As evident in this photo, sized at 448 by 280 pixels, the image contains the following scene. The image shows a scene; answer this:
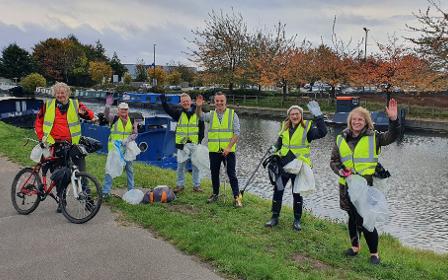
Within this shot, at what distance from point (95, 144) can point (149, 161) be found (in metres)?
7.58

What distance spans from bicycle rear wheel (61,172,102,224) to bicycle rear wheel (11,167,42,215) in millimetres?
607

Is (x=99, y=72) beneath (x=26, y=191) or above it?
above

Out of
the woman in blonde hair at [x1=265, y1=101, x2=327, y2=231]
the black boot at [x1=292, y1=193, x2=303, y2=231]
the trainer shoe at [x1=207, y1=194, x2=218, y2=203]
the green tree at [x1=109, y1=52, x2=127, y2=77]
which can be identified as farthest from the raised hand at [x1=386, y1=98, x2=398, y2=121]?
the green tree at [x1=109, y1=52, x2=127, y2=77]

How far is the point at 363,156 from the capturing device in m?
5.62

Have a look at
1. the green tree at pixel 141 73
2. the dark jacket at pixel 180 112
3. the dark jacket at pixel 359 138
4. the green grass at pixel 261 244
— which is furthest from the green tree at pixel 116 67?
the dark jacket at pixel 359 138

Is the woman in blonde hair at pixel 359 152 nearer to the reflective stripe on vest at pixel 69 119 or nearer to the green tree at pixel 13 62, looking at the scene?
the reflective stripe on vest at pixel 69 119

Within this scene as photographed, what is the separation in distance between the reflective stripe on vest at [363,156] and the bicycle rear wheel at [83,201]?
3.30m

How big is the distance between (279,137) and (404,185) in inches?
404

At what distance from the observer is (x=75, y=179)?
21.5ft

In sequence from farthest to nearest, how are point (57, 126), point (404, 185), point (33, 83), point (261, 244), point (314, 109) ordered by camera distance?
point (33, 83), point (404, 185), point (57, 126), point (314, 109), point (261, 244)

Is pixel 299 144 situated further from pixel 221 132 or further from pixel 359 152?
pixel 221 132

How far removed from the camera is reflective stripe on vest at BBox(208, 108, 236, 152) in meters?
7.93

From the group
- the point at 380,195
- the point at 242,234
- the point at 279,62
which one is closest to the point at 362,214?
the point at 380,195

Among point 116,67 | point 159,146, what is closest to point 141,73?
point 116,67
